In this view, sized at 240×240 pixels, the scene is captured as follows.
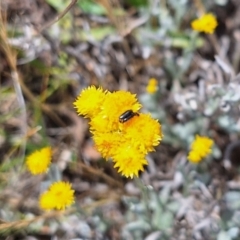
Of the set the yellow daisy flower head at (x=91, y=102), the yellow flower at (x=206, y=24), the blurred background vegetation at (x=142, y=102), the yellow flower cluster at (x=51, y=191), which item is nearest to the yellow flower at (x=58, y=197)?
the yellow flower cluster at (x=51, y=191)

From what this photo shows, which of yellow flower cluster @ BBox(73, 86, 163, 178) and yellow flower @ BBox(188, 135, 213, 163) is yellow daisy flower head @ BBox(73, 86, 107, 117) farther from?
yellow flower @ BBox(188, 135, 213, 163)

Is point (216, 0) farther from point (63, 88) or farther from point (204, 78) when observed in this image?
point (63, 88)

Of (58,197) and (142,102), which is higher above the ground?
(142,102)

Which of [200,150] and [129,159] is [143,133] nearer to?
[129,159]

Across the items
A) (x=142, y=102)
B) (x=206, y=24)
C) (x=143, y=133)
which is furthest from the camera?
(x=142, y=102)

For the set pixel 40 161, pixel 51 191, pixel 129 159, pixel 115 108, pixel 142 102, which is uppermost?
pixel 142 102

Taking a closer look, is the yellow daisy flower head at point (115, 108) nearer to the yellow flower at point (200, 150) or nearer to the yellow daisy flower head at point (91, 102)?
the yellow daisy flower head at point (91, 102)

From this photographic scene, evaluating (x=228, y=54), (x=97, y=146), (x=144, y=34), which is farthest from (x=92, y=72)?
(x=97, y=146)

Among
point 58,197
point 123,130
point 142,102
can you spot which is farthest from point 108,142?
point 142,102
